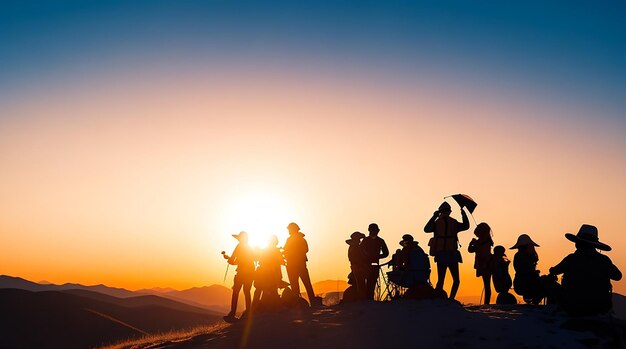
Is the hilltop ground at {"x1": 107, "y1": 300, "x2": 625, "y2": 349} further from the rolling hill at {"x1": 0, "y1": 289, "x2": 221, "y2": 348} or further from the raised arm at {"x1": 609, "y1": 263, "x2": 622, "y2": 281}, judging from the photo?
the rolling hill at {"x1": 0, "y1": 289, "x2": 221, "y2": 348}

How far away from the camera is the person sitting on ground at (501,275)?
1641 cm

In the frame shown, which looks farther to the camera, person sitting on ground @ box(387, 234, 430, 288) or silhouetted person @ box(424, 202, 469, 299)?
person sitting on ground @ box(387, 234, 430, 288)

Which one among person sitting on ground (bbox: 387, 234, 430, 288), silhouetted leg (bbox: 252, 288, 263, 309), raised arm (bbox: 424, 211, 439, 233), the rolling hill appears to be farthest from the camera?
the rolling hill

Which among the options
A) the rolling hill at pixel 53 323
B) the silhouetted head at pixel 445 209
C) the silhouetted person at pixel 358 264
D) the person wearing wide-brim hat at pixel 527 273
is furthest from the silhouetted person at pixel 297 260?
the rolling hill at pixel 53 323

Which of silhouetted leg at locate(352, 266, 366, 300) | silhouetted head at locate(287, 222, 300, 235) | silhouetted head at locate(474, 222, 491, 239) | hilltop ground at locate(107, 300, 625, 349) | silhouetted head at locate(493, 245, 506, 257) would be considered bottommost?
hilltop ground at locate(107, 300, 625, 349)

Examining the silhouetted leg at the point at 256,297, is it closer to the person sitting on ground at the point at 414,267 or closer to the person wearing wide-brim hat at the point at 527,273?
the person sitting on ground at the point at 414,267

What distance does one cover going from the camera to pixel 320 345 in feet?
40.9

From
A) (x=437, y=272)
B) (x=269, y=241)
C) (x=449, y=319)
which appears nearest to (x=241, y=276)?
(x=269, y=241)

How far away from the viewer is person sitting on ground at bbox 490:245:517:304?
16406 mm

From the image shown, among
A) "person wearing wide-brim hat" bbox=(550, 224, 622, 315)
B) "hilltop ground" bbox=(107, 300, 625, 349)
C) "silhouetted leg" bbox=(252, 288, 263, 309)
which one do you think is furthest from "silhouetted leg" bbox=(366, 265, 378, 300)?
"person wearing wide-brim hat" bbox=(550, 224, 622, 315)

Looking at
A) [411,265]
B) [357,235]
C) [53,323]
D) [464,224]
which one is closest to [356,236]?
[357,235]

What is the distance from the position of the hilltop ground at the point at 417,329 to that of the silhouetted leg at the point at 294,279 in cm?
237

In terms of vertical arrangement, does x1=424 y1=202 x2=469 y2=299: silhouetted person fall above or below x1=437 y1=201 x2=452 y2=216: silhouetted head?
below

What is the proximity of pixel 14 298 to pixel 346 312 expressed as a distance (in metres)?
42.0
